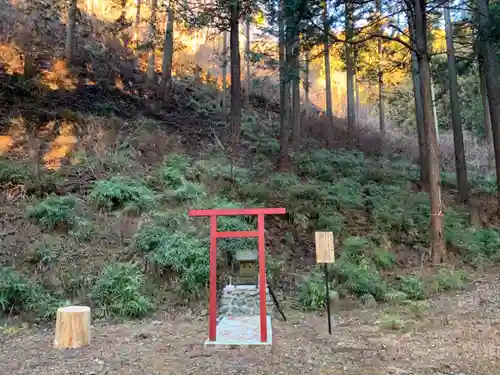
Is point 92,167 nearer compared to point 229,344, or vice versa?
point 229,344

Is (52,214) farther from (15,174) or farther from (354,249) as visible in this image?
(354,249)

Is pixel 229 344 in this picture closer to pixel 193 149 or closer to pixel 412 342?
pixel 412 342

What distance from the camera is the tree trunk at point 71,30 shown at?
14.7 meters

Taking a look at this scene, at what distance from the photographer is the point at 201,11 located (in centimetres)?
1394

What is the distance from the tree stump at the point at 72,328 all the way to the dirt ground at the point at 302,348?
0.12 m

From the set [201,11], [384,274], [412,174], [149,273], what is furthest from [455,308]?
[201,11]

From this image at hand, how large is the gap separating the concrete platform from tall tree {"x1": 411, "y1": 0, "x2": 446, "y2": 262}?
475 centimetres

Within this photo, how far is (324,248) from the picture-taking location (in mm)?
6691

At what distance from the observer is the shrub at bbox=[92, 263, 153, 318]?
7.36 metres

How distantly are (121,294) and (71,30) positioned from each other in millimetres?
11742

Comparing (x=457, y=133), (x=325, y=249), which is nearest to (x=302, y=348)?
(x=325, y=249)

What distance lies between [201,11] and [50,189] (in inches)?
312

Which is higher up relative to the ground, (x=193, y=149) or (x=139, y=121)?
(x=139, y=121)

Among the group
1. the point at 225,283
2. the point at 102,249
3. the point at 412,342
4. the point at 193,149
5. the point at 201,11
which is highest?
the point at 201,11
